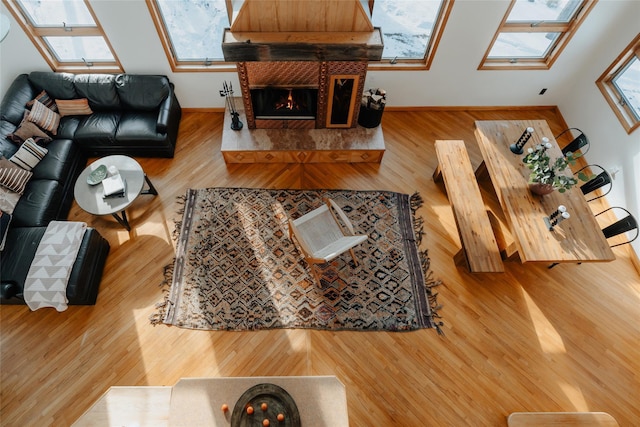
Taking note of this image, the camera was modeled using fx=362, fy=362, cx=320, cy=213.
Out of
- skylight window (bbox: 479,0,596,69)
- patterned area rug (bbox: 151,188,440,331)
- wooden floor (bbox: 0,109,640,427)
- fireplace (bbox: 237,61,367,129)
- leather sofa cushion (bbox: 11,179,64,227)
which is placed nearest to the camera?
wooden floor (bbox: 0,109,640,427)

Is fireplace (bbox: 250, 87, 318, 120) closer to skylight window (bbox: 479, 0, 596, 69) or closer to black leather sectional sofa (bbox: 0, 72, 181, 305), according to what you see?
black leather sectional sofa (bbox: 0, 72, 181, 305)

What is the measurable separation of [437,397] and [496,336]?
977 millimetres

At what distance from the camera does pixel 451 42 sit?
493 cm

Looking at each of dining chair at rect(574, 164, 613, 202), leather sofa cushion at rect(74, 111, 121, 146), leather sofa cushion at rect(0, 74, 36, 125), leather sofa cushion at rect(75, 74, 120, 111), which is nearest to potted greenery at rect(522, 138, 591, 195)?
dining chair at rect(574, 164, 613, 202)

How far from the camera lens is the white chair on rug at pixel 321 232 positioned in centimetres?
395

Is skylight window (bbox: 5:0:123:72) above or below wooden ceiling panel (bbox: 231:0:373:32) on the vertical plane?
above

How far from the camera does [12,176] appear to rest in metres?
4.15

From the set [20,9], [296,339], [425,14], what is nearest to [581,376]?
[296,339]

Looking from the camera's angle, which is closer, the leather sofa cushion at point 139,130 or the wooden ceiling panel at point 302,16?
the wooden ceiling panel at point 302,16

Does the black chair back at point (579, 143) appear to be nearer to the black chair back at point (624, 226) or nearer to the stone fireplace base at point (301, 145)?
the black chair back at point (624, 226)

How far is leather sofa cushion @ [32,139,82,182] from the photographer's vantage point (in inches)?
176

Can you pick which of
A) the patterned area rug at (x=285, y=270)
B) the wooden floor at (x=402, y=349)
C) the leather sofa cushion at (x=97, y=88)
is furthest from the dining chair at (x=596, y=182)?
the leather sofa cushion at (x=97, y=88)

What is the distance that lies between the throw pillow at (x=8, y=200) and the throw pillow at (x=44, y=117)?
1.00 meters

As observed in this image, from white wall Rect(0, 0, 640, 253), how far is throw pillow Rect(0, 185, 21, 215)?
62.3 inches
